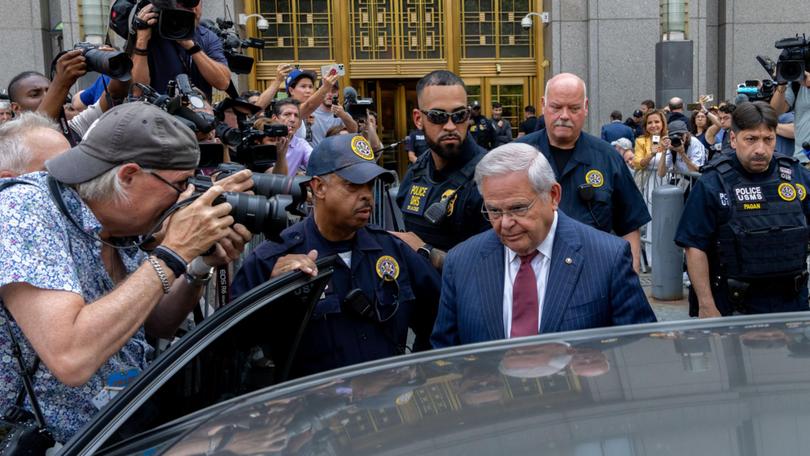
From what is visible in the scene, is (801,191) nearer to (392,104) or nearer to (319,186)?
(319,186)

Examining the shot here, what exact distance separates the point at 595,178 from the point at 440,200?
2.98ft

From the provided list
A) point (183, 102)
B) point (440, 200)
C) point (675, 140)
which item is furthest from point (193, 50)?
point (675, 140)

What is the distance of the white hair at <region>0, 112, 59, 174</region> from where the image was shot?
3.05 meters

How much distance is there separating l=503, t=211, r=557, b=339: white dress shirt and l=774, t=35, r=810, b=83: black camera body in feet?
14.6

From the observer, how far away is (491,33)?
1825 centimetres

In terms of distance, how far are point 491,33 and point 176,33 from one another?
1443 cm

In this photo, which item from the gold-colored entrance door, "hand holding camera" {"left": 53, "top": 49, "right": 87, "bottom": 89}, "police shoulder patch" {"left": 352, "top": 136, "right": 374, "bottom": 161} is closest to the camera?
"police shoulder patch" {"left": 352, "top": 136, "right": 374, "bottom": 161}

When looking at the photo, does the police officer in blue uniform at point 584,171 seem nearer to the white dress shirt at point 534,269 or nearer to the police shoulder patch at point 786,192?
the police shoulder patch at point 786,192

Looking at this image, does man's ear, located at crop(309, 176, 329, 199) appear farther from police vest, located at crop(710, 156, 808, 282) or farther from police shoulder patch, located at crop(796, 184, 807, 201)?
police shoulder patch, located at crop(796, 184, 807, 201)

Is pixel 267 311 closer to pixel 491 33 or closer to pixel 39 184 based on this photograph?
pixel 39 184

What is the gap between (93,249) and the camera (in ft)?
7.99

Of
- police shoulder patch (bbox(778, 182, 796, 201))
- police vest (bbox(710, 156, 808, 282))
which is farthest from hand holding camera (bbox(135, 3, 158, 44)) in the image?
police shoulder patch (bbox(778, 182, 796, 201))

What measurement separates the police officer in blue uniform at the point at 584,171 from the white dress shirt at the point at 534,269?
132 cm

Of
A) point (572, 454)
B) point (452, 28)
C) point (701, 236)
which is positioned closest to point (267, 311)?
point (572, 454)
